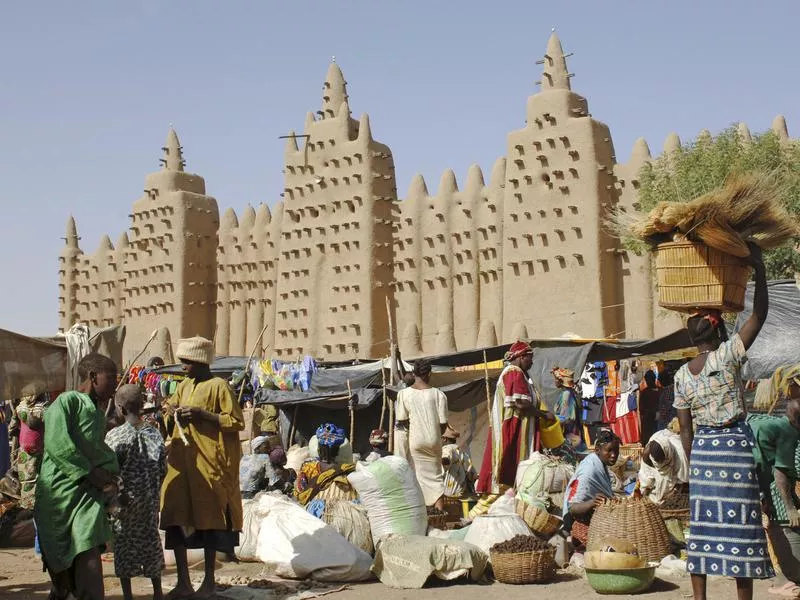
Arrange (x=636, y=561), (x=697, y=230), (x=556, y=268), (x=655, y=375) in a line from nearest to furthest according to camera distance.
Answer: (x=697, y=230)
(x=636, y=561)
(x=655, y=375)
(x=556, y=268)

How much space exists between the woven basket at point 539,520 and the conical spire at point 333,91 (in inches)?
1121

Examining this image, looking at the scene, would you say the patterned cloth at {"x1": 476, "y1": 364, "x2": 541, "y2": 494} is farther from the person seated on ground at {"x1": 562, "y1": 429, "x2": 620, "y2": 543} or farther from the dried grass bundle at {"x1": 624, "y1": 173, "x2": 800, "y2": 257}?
the dried grass bundle at {"x1": 624, "y1": 173, "x2": 800, "y2": 257}

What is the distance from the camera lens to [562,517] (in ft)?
28.4

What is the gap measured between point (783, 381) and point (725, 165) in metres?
16.9

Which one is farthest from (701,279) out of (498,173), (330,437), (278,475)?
(498,173)

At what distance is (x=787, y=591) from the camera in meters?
6.64

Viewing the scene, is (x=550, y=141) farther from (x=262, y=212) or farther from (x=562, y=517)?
(x=562, y=517)

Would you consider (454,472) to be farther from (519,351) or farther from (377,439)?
(519,351)

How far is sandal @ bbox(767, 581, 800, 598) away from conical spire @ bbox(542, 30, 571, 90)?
23775 mm

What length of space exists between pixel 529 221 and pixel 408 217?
207 inches

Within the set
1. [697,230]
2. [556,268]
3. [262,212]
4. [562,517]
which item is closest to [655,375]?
[562,517]

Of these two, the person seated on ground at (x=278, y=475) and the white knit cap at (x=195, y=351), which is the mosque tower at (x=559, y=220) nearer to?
the person seated on ground at (x=278, y=475)

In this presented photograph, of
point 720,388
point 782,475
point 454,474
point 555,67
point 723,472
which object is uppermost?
point 555,67

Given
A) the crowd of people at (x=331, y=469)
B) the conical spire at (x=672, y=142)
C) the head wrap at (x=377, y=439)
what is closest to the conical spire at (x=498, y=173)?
the conical spire at (x=672, y=142)
